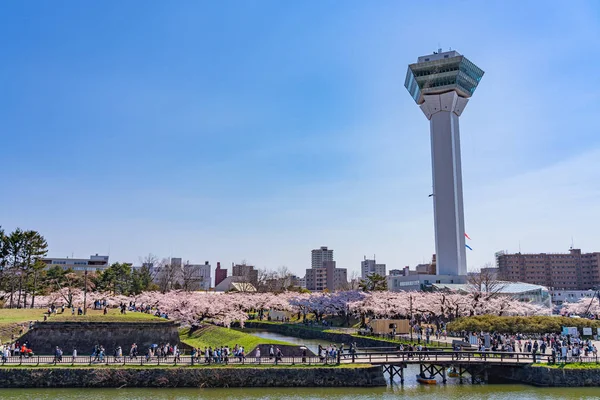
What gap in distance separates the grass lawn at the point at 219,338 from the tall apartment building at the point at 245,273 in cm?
6855

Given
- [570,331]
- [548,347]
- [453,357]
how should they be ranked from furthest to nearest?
[570,331], [548,347], [453,357]

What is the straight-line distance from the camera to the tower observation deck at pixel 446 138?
325ft

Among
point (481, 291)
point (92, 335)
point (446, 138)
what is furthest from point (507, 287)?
point (92, 335)

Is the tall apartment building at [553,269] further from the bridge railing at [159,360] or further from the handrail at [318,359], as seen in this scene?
the bridge railing at [159,360]

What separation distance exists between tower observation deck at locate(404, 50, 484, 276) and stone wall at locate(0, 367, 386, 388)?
6964 cm

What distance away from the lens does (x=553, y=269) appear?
15588 cm

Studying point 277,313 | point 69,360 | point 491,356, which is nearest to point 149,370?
point 69,360

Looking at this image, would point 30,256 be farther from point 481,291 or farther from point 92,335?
point 481,291

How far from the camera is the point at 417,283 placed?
3696 inches

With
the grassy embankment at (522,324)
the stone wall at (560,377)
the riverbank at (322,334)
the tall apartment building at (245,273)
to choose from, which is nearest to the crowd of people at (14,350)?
the riverbank at (322,334)

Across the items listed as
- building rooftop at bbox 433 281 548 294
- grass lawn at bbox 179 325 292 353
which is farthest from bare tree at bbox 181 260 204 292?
building rooftop at bbox 433 281 548 294

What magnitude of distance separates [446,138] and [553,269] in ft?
276

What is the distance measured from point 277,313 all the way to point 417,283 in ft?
95.3

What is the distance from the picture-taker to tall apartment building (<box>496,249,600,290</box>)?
154 meters
